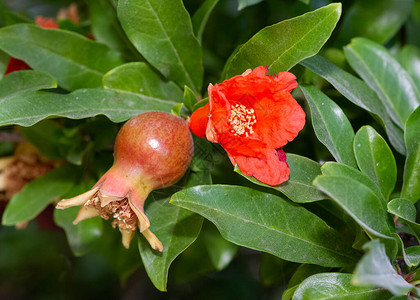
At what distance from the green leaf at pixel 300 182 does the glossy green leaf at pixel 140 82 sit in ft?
0.90

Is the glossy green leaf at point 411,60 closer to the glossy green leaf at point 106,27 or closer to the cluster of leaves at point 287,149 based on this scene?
the cluster of leaves at point 287,149

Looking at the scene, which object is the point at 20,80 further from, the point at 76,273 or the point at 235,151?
the point at 76,273

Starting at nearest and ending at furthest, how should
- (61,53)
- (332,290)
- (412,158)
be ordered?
(332,290), (412,158), (61,53)

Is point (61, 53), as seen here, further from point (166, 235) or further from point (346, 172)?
point (346, 172)

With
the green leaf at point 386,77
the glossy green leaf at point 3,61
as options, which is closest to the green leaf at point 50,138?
the glossy green leaf at point 3,61

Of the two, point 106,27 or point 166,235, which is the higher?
point 106,27

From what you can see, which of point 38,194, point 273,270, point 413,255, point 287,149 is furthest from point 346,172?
point 38,194

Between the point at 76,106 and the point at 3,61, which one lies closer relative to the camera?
→ the point at 76,106

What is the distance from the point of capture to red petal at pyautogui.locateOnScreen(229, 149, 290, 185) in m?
0.68

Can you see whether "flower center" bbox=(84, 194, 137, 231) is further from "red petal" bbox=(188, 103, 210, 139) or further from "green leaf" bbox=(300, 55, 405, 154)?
"green leaf" bbox=(300, 55, 405, 154)

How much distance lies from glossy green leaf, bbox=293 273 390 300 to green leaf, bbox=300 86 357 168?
0.19 meters

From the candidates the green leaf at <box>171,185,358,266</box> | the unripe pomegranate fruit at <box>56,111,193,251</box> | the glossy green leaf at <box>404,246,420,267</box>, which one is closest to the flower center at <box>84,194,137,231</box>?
the unripe pomegranate fruit at <box>56,111,193,251</box>

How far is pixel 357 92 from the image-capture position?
0.85m

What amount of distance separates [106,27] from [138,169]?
0.42 m
